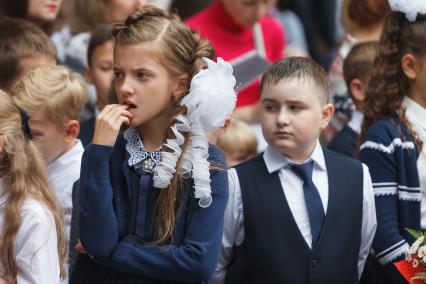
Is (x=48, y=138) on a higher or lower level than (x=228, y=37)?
lower

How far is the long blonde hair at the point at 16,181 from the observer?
11.8 feet

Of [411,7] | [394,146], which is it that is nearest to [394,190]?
[394,146]

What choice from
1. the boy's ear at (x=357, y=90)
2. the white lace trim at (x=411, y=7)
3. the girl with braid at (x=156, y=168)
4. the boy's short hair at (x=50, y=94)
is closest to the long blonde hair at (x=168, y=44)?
the girl with braid at (x=156, y=168)

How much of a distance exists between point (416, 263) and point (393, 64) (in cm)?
122

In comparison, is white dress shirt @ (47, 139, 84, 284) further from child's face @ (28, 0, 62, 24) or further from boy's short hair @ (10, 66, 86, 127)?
child's face @ (28, 0, 62, 24)

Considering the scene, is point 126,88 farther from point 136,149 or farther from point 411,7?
point 411,7

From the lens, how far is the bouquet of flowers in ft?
12.3

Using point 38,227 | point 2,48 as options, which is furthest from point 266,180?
point 2,48

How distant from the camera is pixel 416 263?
3803 mm

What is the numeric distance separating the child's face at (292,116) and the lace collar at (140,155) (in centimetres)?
67

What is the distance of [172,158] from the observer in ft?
11.9

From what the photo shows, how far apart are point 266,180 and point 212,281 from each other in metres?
0.52

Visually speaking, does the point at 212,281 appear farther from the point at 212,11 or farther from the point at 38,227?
the point at 212,11

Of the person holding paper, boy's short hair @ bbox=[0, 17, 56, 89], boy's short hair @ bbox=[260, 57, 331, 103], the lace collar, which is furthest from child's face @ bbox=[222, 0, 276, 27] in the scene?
the lace collar
